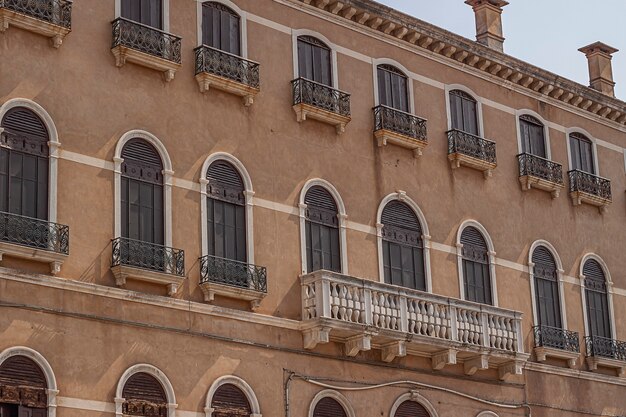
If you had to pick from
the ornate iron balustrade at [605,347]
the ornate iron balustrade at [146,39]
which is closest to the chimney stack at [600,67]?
the ornate iron balustrade at [605,347]

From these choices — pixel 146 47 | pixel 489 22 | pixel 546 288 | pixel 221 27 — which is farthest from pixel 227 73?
pixel 546 288

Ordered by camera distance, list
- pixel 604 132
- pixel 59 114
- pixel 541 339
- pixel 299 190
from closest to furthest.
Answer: pixel 59 114, pixel 299 190, pixel 541 339, pixel 604 132

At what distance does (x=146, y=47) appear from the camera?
2698 cm

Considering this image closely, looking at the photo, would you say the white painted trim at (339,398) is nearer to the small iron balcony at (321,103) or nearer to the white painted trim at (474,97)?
the small iron balcony at (321,103)

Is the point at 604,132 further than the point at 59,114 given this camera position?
Yes

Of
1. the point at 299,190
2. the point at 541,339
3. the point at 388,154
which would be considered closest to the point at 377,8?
the point at 388,154

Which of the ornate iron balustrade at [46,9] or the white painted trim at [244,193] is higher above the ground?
the ornate iron balustrade at [46,9]

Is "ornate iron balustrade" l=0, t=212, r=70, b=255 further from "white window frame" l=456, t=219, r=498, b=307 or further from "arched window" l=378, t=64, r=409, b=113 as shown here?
"white window frame" l=456, t=219, r=498, b=307

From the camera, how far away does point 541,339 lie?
33.8 meters

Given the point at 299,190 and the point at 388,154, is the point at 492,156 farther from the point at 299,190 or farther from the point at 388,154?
the point at 299,190

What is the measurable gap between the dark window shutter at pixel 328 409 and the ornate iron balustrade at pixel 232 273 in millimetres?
2798

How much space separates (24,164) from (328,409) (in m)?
8.57

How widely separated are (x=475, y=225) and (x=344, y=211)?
4.61 meters

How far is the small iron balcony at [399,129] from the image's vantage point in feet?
103
